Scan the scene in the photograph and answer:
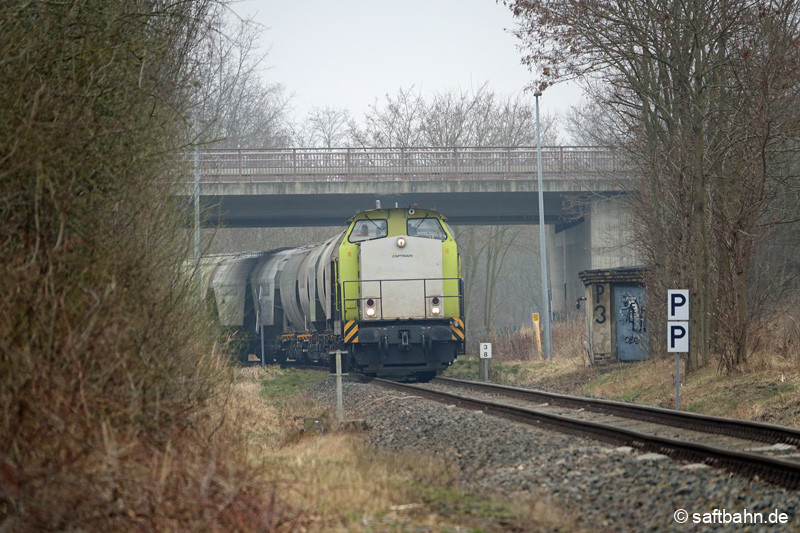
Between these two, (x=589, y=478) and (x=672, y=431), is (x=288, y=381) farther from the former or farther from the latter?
(x=589, y=478)

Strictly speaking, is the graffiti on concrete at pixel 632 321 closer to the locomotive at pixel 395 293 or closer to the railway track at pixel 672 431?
the locomotive at pixel 395 293

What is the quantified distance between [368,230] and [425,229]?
4.34 feet

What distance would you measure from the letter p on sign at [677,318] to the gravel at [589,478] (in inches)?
140

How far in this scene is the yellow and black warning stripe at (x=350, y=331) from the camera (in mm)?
20484

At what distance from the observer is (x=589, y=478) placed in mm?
8547

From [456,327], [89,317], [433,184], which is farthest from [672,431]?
[433,184]

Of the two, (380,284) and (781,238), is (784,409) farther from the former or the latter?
(781,238)

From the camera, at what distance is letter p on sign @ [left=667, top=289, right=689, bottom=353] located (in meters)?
15.1

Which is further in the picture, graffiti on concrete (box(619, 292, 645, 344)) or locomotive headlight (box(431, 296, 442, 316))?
graffiti on concrete (box(619, 292, 645, 344))

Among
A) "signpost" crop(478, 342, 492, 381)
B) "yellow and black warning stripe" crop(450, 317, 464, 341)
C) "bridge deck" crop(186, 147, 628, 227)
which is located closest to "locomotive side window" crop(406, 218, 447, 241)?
"yellow and black warning stripe" crop(450, 317, 464, 341)

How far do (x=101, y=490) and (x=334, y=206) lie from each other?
3185 centimetres

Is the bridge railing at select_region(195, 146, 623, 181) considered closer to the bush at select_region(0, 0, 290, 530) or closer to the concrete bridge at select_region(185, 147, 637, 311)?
the concrete bridge at select_region(185, 147, 637, 311)

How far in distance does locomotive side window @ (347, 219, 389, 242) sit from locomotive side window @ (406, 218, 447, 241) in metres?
0.58

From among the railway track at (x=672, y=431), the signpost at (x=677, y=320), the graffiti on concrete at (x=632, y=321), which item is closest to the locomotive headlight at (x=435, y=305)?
the railway track at (x=672, y=431)
